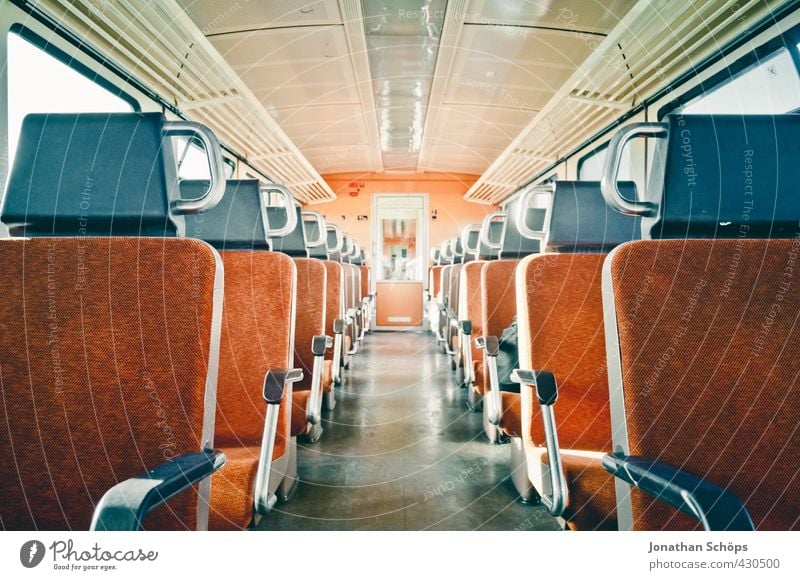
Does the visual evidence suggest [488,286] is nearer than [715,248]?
No

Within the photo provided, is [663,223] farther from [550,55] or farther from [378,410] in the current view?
[550,55]

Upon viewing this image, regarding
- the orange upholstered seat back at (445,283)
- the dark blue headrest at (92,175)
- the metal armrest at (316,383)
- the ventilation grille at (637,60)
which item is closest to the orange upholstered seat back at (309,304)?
the metal armrest at (316,383)

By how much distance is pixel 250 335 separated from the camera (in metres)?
1.68

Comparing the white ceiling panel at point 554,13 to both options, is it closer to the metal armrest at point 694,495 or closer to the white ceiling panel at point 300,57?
the white ceiling panel at point 300,57

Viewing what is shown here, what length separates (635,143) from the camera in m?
4.48

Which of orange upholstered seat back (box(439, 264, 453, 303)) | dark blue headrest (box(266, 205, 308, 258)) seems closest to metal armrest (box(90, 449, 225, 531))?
dark blue headrest (box(266, 205, 308, 258))

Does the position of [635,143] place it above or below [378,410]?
above

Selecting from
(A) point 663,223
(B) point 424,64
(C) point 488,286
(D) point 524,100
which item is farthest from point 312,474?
(D) point 524,100

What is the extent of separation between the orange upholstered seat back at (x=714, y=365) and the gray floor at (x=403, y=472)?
1043 millimetres

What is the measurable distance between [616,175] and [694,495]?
0.79m

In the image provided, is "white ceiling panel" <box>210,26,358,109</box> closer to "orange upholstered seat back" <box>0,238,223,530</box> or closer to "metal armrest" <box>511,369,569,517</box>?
"orange upholstered seat back" <box>0,238,223,530</box>

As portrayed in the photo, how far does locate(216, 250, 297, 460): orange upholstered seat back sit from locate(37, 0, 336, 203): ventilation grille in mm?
2075

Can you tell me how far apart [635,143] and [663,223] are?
4152mm

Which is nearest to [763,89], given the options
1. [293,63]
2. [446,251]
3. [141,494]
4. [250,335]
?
[250,335]
